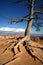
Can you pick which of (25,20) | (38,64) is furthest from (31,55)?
(25,20)

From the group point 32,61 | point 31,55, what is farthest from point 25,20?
point 32,61

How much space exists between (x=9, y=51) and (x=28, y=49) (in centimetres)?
170

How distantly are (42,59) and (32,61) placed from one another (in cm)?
82

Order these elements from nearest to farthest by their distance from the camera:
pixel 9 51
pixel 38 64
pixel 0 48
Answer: pixel 38 64
pixel 9 51
pixel 0 48

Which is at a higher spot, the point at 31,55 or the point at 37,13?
the point at 37,13

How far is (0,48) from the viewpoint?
41.5ft

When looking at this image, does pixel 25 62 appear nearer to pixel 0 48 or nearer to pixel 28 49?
pixel 28 49

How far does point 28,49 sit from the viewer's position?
1196 centimetres

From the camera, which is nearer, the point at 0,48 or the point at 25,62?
the point at 25,62

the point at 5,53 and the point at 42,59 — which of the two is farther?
the point at 5,53

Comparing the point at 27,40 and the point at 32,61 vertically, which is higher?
the point at 27,40

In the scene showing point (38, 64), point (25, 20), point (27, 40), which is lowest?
point (38, 64)

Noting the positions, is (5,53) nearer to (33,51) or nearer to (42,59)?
(33,51)

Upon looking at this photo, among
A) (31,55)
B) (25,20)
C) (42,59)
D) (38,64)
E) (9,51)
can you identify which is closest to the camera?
(38,64)
